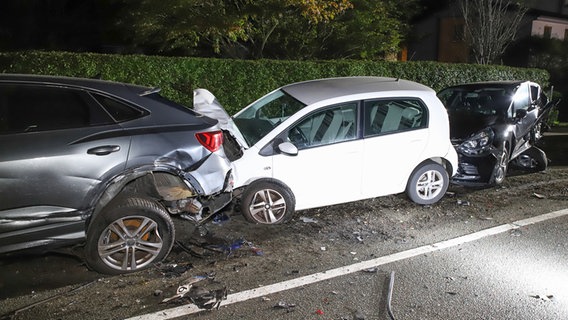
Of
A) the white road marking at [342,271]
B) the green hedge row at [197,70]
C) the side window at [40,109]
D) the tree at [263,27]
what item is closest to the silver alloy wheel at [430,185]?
the white road marking at [342,271]

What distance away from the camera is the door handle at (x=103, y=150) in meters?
3.97

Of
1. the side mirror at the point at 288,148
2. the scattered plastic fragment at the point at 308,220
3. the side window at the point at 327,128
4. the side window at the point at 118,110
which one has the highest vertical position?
the side window at the point at 118,110

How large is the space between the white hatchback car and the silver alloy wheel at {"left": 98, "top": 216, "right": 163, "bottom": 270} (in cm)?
137

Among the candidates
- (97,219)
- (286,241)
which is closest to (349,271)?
(286,241)

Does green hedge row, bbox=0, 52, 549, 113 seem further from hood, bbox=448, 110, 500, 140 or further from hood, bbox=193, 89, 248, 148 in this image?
hood, bbox=448, 110, 500, 140

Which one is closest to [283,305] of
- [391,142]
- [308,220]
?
[308,220]

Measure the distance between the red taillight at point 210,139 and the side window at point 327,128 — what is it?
1264 millimetres

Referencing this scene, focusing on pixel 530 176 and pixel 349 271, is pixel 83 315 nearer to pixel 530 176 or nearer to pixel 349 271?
pixel 349 271

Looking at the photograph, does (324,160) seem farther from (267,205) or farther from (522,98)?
(522,98)

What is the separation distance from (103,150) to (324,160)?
8.43 ft

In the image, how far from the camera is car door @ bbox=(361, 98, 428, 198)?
5859 millimetres

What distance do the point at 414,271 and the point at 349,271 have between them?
24.0 inches

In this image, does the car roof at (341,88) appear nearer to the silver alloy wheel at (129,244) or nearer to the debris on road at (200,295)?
the silver alloy wheel at (129,244)

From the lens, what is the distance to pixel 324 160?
220 inches
